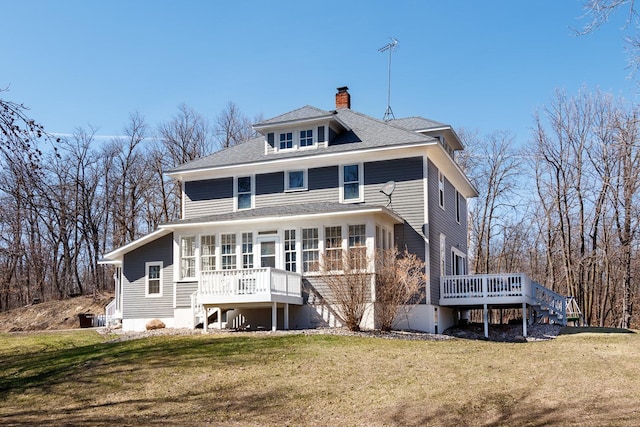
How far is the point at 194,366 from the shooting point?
47.2 ft

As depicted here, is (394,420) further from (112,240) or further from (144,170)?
(112,240)

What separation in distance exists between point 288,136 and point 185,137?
20927mm

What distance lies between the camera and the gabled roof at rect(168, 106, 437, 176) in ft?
72.8

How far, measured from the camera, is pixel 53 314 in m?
Result: 34.5

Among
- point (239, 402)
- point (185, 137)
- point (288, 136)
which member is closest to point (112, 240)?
point (185, 137)

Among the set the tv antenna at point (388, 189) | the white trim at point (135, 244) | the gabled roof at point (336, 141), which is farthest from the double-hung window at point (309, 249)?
the white trim at point (135, 244)

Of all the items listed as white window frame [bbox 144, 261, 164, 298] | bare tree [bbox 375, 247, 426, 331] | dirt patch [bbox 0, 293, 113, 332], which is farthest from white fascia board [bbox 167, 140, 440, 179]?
dirt patch [bbox 0, 293, 113, 332]

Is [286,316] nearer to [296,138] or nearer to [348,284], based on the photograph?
[348,284]

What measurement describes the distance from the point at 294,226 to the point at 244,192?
3.32 metres

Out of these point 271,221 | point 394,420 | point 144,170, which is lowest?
point 394,420

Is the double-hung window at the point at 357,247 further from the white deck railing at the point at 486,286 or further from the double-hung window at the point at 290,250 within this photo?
the white deck railing at the point at 486,286

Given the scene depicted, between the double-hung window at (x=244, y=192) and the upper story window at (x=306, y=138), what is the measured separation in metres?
2.21

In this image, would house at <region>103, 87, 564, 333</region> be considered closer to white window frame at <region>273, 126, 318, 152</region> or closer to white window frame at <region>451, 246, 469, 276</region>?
white window frame at <region>273, 126, 318, 152</region>

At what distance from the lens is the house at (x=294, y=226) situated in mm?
20734
